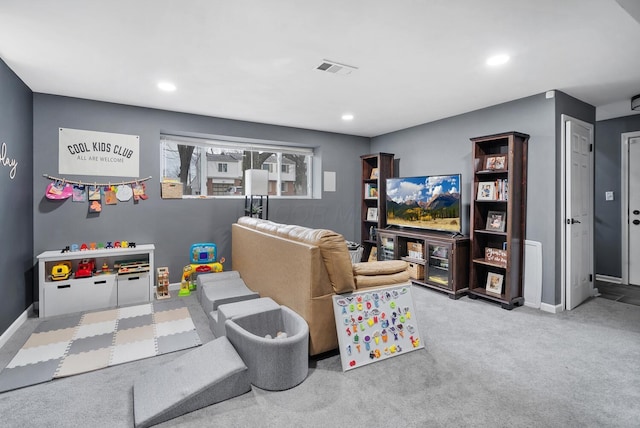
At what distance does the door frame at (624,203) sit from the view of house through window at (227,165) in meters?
4.53

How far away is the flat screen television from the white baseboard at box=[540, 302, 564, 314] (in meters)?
1.18

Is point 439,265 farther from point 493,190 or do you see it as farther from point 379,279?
point 379,279

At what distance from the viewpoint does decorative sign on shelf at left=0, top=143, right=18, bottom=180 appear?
2693 millimetres

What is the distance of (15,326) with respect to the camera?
9.51 feet

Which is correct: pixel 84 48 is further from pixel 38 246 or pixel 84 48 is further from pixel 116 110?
→ pixel 38 246

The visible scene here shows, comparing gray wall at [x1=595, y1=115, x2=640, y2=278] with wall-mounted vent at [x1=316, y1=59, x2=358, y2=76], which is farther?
gray wall at [x1=595, y1=115, x2=640, y2=278]

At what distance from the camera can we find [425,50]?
2.50 metres

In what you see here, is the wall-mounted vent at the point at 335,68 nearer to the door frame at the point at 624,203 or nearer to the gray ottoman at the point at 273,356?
the gray ottoman at the point at 273,356

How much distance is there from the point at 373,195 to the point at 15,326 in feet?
15.2

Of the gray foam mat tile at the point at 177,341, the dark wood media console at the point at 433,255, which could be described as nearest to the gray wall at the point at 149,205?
the dark wood media console at the point at 433,255

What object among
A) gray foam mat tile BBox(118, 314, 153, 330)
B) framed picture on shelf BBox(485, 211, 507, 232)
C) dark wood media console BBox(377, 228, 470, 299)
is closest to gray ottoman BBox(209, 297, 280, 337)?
gray foam mat tile BBox(118, 314, 153, 330)

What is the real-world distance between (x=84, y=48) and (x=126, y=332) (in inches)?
93.2

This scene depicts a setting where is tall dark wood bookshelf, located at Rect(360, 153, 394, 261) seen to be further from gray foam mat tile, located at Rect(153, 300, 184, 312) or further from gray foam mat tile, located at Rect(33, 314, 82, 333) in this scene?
gray foam mat tile, located at Rect(33, 314, 82, 333)

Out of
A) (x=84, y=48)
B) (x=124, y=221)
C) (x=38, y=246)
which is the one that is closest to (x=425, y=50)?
(x=84, y=48)
